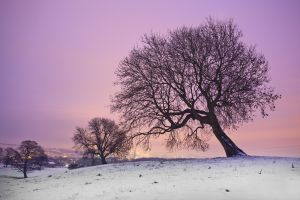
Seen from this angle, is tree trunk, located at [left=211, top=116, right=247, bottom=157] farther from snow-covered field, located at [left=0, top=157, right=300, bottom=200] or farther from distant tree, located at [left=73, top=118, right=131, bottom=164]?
distant tree, located at [left=73, top=118, right=131, bottom=164]

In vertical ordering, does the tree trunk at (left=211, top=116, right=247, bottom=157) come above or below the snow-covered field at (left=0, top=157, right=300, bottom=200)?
above

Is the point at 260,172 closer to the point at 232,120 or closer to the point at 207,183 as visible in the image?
the point at 207,183

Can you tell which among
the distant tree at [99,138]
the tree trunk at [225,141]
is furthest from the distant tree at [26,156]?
the tree trunk at [225,141]

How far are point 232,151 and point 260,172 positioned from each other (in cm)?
1502

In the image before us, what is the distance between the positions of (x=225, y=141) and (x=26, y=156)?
66909 millimetres

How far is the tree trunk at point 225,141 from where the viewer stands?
112 ft

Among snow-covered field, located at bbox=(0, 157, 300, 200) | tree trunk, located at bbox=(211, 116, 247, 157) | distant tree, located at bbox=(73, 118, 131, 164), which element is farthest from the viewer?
distant tree, located at bbox=(73, 118, 131, 164)

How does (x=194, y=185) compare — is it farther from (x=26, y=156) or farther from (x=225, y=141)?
(x=26, y=156)

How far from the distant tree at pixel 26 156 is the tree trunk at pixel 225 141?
6491 cm

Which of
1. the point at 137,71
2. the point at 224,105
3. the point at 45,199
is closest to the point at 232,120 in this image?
the point at 224,105

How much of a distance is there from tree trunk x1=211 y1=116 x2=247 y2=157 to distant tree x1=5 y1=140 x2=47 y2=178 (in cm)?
6491

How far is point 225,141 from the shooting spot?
3506cm

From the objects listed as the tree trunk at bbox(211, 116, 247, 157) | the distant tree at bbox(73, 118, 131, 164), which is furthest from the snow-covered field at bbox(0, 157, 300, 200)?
the distant tree at bbox(73, 118, 131, 164)

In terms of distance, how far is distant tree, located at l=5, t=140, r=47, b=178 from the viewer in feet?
294
